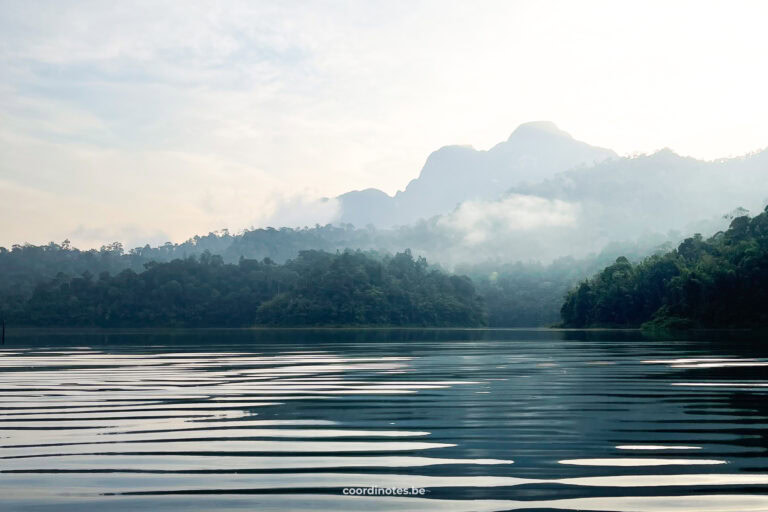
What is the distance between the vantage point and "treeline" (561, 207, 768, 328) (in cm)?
13250

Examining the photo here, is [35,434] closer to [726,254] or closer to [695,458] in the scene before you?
[695,458]

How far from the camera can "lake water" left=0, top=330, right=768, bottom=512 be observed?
10.8 metres

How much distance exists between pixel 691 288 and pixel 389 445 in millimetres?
138337

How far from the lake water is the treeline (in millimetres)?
111247

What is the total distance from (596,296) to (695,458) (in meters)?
170

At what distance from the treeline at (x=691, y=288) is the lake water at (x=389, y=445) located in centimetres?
11125

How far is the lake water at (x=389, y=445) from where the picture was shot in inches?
427

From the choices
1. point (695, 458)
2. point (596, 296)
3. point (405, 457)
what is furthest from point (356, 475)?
point (596, 296)

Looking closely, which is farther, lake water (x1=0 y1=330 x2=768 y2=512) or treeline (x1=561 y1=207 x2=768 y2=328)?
treeline (x1=561 y1=207 x2=768 y2=328)

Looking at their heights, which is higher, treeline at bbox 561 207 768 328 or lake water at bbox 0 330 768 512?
treeline at bbox 561 207 768 328

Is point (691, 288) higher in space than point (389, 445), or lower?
higher

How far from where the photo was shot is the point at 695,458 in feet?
43.9

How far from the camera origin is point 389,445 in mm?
15141

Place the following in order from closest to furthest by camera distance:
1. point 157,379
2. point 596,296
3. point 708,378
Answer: point 708,378 < point 157,379 < point 596,296
